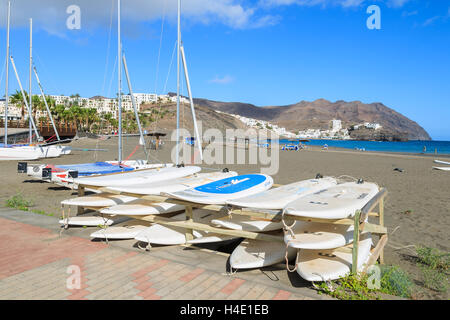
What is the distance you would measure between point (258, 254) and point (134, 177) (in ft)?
14.1

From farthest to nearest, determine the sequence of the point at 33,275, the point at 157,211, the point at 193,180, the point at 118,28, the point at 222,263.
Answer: the point at 118,28 < the point at 193,180 < the point at 157,211 < the point at 222,263 < the point at 33,275

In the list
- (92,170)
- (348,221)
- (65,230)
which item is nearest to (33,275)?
(65,230)

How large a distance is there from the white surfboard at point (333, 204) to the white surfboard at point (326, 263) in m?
0.68

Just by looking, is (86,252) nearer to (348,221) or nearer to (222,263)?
(222,263)

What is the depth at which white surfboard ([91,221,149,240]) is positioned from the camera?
18.7 feet

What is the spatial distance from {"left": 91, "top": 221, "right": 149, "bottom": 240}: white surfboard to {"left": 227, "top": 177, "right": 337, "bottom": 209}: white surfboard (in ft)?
7.31

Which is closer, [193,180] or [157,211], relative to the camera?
[157,211]

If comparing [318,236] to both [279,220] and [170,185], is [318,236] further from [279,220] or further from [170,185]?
[170,185]

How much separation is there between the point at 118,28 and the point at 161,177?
9.76m

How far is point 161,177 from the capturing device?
8375 millimetres

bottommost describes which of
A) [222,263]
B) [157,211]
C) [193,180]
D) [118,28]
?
[222,263]

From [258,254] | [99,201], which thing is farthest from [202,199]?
[99,201]

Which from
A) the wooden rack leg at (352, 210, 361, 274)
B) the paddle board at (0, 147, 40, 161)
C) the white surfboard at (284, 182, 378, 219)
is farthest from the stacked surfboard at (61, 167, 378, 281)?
the paddle board at (0, 147, 40, 161)

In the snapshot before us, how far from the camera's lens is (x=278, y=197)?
5.39m
